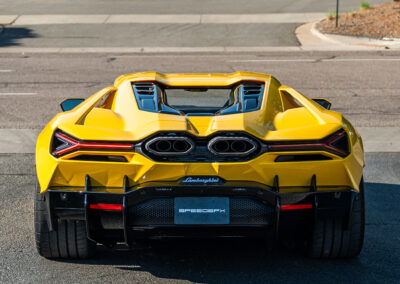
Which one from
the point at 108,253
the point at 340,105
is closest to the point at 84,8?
the point at 340,105

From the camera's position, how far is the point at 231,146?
4613mm

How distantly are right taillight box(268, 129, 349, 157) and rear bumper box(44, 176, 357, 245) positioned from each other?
213 millimetres

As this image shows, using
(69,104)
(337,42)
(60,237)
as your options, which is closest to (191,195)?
(60,237)

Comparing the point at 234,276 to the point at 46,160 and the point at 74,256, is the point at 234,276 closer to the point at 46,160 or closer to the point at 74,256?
the point at 74,256

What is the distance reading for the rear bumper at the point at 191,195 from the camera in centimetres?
455

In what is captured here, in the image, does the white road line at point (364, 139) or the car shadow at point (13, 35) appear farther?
the car shadow at point (13, 35)

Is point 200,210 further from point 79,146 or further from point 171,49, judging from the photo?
point 171,49

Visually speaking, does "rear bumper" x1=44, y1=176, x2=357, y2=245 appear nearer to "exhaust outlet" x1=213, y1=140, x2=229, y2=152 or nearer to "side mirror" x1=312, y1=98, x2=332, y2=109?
"exhaust outlet" x1=213, y1=140, x2=229, y2=152

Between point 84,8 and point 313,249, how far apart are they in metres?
25.5

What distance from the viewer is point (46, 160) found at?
4730mm

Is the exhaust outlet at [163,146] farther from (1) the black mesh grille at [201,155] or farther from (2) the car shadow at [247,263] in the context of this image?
(2) the car shadow at [247,263]

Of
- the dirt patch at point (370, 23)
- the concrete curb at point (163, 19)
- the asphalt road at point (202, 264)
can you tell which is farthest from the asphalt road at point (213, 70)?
the concrete curb at point (163, 19)

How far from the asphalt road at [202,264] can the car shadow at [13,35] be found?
16244 millimetres

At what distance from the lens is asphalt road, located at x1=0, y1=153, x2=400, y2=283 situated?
4891 millimetres
